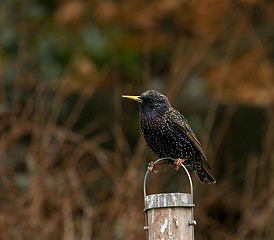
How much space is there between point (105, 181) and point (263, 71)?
2.93m

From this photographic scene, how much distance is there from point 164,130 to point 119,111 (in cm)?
244

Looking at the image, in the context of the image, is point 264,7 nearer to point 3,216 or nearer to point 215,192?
point 215,192

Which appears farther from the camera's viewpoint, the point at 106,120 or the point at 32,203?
the point at 106,120

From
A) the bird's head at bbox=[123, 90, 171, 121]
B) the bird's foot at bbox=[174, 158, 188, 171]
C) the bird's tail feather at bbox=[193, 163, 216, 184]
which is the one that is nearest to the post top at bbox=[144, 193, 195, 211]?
A: the bird's foot at bbox=[174, 158, 188, 171]

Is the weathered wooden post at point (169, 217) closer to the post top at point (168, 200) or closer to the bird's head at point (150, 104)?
the post top at point (168, 200)

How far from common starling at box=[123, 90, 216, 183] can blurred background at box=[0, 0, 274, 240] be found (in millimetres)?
1722

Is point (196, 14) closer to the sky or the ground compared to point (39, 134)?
closer to the sky

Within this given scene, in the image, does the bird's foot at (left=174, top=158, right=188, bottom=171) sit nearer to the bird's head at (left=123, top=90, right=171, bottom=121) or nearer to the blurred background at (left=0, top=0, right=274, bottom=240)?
the bird's head at (left=123, top=90, right=171, bottom=121)

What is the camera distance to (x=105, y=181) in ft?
19.6

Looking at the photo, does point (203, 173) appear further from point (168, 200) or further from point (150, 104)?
point (168, 200)

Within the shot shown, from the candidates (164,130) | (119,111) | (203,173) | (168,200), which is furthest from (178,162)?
(119,111)

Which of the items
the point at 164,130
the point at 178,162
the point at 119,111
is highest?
the point at 119,111

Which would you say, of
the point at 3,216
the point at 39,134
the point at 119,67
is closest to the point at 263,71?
the point at 119,67

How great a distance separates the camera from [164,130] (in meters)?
3.45
